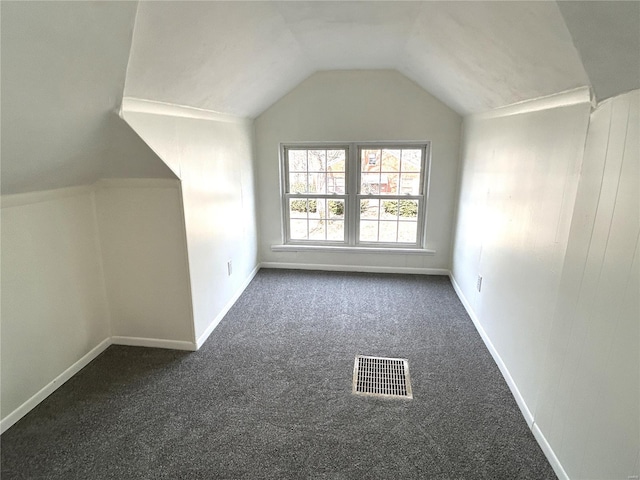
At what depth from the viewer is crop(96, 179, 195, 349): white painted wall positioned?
2.51 m

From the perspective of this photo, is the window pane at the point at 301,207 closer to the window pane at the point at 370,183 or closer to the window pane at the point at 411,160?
the window pane at the point at 370,183

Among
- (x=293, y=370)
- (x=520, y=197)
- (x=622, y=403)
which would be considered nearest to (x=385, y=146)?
(x=520, y=197)

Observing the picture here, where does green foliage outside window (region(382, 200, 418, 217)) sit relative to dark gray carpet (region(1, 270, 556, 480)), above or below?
above

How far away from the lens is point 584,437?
1515 mm

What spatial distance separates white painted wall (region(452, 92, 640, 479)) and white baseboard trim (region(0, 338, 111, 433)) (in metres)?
2.84

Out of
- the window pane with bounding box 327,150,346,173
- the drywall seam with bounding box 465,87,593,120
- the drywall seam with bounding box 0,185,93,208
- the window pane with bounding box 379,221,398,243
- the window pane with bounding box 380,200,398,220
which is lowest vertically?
the window pane with bounding box 379,221,398,243

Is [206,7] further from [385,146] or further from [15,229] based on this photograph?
[385,146]

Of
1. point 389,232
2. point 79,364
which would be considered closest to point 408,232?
point 389,232

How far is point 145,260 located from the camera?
2637 millimetres

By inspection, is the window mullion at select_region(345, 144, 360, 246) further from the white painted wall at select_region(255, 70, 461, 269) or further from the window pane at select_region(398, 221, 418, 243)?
the window pane at select_region(398, 221, 418, 243)

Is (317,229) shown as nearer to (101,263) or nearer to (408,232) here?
(408,232)

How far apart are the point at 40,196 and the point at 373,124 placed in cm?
300

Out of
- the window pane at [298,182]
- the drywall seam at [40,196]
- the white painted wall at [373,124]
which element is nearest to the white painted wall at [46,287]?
the drywall seam at [40,196]

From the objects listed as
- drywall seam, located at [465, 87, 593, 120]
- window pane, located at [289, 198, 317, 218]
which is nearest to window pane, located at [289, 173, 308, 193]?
window pane, located at [289, 198, 317, 218]
